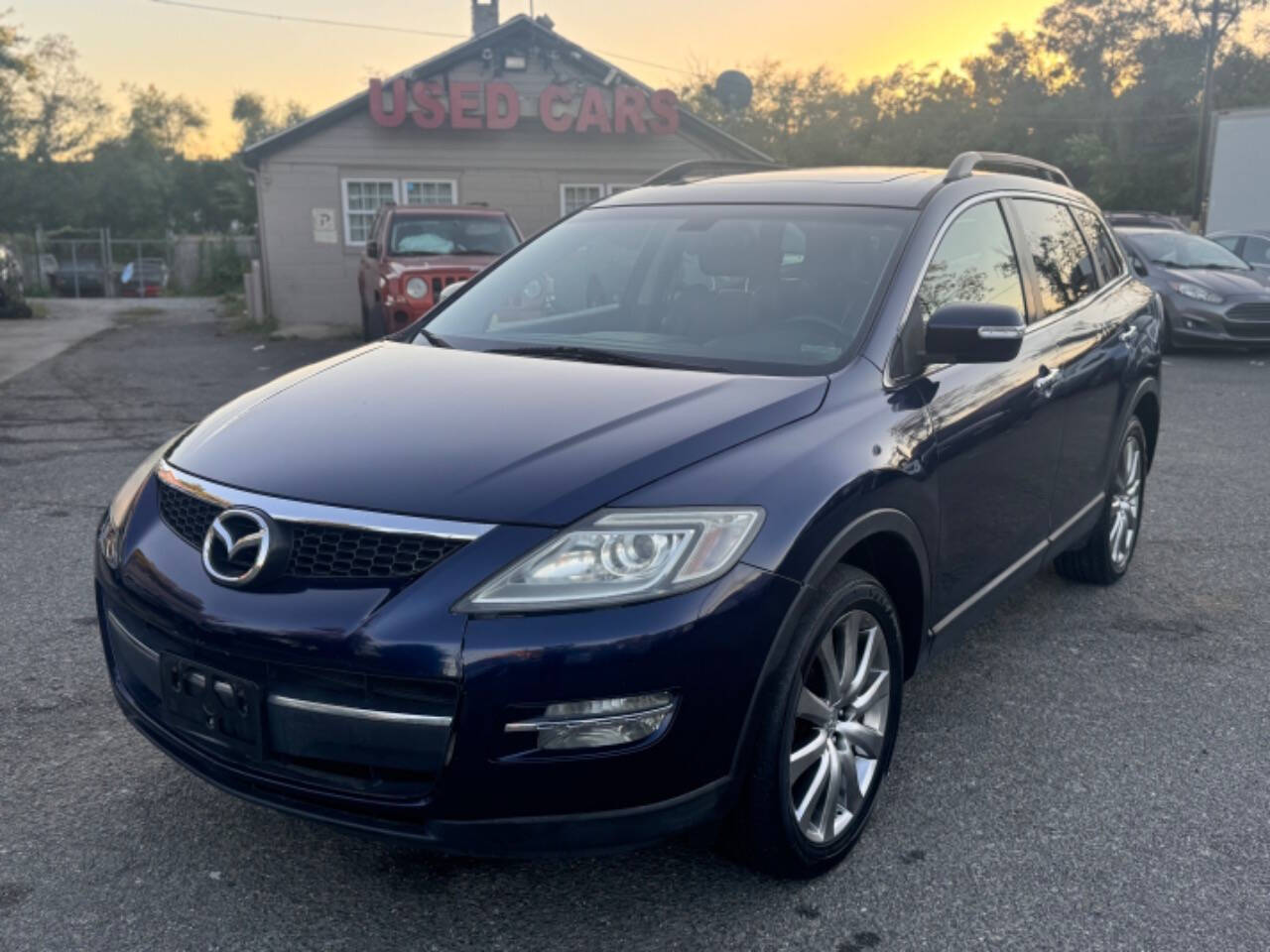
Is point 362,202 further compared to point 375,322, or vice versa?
point 362,202

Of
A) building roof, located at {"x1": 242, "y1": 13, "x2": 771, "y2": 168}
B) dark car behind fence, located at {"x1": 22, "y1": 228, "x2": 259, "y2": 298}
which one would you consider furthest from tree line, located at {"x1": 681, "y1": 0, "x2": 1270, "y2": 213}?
building roof, located at {"x1": 242, "y1": 13, "x2": 771, "y2": 168}

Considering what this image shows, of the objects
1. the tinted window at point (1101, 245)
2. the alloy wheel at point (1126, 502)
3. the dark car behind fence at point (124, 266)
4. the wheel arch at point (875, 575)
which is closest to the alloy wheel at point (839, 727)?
the wheel arch at point (875, 575)

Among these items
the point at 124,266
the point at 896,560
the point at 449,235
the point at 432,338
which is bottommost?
the point at 124,266

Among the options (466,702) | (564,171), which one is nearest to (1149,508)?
(466,702)

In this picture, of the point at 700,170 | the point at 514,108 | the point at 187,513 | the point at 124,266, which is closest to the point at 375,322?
the point at 514,108

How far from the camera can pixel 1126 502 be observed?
17.2ft

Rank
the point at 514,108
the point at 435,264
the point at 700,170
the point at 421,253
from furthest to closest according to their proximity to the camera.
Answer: the point at 514,108 → the point at 421,253 → the point at 435,264 → the point at 700,170

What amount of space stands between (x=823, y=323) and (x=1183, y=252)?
13.3 metres

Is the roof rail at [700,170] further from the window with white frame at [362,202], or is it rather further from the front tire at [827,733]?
→ the window with white frame at [362,202]

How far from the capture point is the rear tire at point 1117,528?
5008mm

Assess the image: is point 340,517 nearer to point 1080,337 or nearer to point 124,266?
point 1080,337

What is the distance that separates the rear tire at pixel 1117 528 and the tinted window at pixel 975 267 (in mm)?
1266

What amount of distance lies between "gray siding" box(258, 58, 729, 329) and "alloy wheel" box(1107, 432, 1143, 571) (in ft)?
49.8

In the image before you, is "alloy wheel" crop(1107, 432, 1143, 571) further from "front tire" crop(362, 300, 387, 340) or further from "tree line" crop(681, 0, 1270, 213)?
"tree line" crop(681, 0, 1270, 213)
